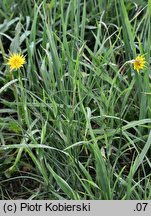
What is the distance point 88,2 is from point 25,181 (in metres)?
0.87

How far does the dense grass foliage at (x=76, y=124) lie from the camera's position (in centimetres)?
175

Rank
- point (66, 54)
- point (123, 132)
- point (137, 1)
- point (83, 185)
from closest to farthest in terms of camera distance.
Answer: point (83, 185) < point (123, 132) < point (66, 54) < point (137, 1)

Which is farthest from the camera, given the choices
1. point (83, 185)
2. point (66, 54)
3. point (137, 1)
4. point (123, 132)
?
point (137, 1)

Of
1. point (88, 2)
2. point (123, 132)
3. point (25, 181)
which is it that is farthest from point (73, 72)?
point (88, 2)

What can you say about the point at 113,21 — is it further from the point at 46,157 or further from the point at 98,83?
the point at 46,157

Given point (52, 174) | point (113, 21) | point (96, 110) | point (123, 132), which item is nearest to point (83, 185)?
point (52, 174)

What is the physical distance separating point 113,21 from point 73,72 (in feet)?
1.68

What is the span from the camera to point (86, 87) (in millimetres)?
1952

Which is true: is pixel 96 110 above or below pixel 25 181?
above

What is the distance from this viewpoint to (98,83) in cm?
193

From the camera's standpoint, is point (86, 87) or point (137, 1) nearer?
point (86, 87)

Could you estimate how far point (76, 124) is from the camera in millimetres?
1829

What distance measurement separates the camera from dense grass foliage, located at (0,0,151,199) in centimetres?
175

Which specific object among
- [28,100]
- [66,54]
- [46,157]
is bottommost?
[46,157]
